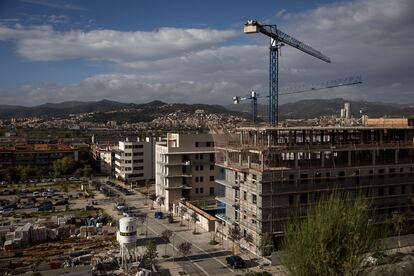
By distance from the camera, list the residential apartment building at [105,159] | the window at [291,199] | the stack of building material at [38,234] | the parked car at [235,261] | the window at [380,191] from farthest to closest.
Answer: the residential apartment building at [105,159] < the stack of building material at [38,234] < the window at [380,191] < the window at [291,199] < the parked car at [235,261]

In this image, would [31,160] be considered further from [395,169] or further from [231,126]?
[395,169]

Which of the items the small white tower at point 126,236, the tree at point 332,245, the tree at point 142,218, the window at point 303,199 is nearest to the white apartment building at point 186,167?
the tree at point 142,218

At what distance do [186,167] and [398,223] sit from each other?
16.6 meters

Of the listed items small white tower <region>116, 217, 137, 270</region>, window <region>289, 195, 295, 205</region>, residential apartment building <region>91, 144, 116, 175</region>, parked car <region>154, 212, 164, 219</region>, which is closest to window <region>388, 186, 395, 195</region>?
window <region>289, 195, 295, 205</region>

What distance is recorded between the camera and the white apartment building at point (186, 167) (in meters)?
33.3

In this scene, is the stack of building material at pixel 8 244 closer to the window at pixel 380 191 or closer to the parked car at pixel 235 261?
the parked car at pixel 235 261

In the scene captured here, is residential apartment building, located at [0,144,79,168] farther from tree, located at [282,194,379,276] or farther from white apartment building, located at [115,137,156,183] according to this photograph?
tree, located at [282,194,379,276]

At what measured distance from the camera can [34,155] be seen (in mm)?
58719

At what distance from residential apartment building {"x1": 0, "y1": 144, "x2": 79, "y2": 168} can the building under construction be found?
40.0m

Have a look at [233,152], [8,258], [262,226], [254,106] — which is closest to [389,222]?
[262,226]

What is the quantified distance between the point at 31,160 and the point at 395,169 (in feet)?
163

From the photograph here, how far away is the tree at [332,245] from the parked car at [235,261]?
6.69 m

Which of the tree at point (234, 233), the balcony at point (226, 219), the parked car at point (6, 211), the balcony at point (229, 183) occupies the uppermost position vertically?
the balcony at point (229, 183)

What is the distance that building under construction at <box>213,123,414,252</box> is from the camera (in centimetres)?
2117
